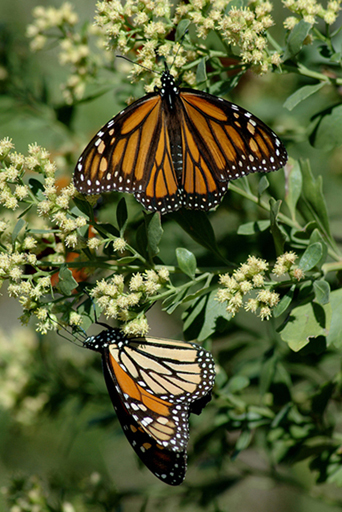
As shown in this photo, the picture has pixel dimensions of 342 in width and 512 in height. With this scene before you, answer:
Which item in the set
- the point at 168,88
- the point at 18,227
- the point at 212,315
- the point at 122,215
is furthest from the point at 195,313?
the point at 168,88

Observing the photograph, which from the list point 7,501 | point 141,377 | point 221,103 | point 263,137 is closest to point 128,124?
point 221,103

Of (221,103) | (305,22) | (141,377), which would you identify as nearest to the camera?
(305,22)

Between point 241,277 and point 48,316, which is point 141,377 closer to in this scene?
point 48,316

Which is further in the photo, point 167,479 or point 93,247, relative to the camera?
point 167,479

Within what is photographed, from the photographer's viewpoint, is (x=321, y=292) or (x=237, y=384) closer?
(x=321, y=292)

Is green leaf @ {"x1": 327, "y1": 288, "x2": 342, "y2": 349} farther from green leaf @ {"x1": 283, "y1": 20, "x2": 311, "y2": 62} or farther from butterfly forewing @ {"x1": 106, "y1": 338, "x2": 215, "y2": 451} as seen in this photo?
green leaf @ {"x1": 283, "y1": 20, "x2": 311, "y2": 62}

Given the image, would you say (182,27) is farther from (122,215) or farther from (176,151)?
(122,215)

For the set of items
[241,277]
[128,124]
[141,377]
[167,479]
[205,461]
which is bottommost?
[205,461]
